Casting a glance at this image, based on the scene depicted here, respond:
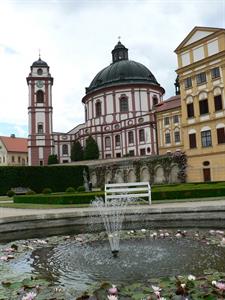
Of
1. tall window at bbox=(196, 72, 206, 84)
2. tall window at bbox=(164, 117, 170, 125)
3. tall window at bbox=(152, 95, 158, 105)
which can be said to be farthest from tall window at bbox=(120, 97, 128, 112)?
tall window at bbox=(196, 72, 206, 84)

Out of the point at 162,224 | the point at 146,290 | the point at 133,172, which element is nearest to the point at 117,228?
the point at 162,224

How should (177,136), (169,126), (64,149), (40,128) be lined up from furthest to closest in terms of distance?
(64,149)
(40,128)
(169,126)
(177,136)

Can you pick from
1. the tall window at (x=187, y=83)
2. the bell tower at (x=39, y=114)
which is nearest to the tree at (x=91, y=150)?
the bell tower at (x=39, y=114)

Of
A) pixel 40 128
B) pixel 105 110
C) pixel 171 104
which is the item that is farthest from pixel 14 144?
pixel 171 104

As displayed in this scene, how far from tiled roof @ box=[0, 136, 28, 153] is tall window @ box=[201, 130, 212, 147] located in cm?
6411

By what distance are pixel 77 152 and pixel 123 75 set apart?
638 inches

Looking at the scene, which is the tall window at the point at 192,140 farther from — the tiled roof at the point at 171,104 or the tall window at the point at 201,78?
the tiled roof at the point at 171,104

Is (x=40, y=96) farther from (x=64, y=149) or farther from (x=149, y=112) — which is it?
(x=149, y=112)

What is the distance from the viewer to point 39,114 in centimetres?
6631

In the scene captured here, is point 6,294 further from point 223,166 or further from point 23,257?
point 223,166

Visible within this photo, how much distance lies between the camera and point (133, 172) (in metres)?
38.9

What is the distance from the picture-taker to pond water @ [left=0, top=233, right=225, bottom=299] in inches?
224

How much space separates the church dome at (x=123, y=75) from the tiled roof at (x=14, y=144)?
30.6 m

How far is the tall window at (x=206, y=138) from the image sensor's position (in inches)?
1338
